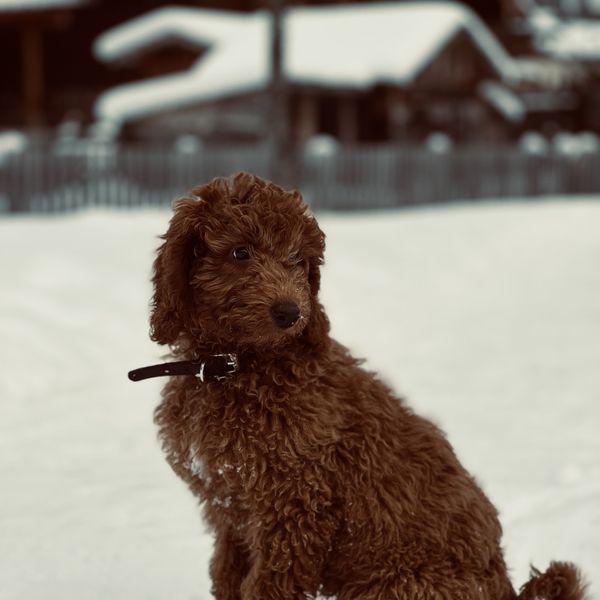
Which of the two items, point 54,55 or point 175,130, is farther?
point 54,55

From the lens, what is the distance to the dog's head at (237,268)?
2705mm

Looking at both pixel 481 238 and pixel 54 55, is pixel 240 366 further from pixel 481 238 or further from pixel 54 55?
pixel 54 55

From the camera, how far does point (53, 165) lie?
1627 cm

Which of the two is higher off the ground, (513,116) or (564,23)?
(564,23)

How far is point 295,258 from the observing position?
2883mm

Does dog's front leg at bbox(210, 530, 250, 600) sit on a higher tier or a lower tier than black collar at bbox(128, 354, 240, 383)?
lower

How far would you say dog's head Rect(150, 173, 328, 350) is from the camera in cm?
271

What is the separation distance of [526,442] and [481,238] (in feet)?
29.6

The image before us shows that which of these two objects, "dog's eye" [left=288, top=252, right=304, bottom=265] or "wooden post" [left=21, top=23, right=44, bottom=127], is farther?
"wooden post" [left=21, top=23, right=44, bottom=127]

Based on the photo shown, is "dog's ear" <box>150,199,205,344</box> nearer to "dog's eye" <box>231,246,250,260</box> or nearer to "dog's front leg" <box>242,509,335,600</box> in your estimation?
"dog's eye" <box>231,246,250,260</box>

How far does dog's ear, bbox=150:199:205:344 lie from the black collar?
86 millimetres

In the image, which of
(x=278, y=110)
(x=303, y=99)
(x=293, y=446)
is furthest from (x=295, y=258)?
(x=303, y=99)

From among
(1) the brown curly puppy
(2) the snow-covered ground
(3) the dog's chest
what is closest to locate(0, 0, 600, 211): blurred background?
(2) the snow-covered ground

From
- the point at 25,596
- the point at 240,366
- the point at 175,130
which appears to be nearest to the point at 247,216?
the point at 240,366
